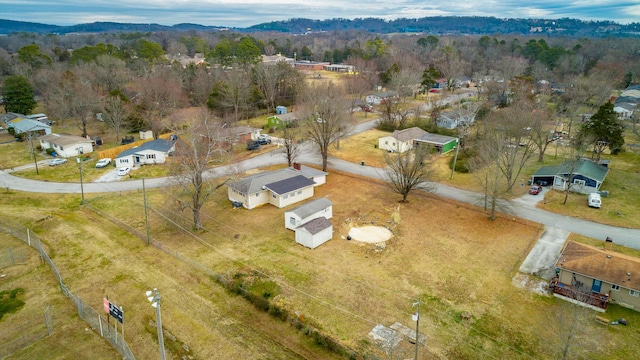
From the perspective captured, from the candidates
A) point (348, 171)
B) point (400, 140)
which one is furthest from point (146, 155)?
point (400, 140)

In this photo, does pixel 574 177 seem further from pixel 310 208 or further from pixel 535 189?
pixel 310 208

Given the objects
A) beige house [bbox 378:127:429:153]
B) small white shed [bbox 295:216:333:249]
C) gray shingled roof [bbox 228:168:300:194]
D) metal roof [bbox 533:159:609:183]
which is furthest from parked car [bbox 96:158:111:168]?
metal roof [bbox 533:159:609:183]

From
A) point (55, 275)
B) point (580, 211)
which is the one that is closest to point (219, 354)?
point (55, 275)

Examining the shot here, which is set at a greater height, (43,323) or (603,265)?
(603,265)

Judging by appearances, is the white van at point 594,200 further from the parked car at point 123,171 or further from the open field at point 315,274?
the parked car at point 123,171

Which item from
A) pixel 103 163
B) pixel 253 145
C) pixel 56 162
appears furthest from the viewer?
pixel 253 145

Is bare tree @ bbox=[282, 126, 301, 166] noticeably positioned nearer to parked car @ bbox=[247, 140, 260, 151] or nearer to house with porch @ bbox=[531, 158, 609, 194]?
parked car @ bbox=[247, 140, 260, 151]

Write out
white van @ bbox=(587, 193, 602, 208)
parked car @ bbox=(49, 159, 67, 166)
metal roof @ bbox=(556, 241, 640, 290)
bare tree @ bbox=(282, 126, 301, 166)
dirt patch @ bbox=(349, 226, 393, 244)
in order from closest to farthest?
metal roof @ bbox=(556, 241, 640, 290)
dirt patch @ bbox=(349, 226, 393, 244)
white van @ bbox=(587, 193, 602, 208)
bare tree @ bbox=(282, 126, 301, 166)
parked car @ bbox=(49, 159, 67, 166)
